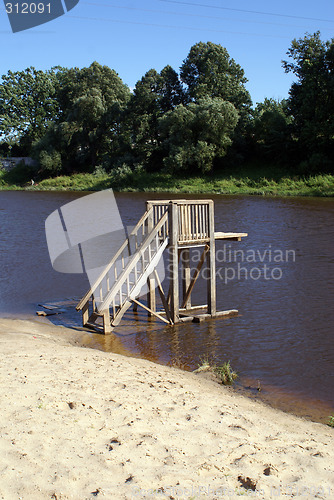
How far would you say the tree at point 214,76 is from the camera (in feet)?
202

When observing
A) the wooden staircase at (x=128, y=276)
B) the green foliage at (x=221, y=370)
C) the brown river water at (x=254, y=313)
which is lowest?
the brown river water at (x=254, y=313)

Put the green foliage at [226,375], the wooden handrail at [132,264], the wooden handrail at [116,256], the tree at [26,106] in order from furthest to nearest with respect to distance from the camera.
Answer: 1. the tree at [26,106]
2. the wooden handrail at [116,256]
3. the wooden handrail at [132,264]
4. the green foliage at [226,375]

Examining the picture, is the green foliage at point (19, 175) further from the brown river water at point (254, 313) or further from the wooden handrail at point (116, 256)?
the wooden handrail at point (116, 256)

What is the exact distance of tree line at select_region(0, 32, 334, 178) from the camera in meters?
52.2

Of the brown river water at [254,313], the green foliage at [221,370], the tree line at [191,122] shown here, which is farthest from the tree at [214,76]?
the green foliage at [221,370]

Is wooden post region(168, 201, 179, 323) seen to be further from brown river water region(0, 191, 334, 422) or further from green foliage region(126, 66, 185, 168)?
green foliage region(126, 66, 185, 168)

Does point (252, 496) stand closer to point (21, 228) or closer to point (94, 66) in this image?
point (21, 228)

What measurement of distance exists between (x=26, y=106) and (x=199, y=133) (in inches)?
1721

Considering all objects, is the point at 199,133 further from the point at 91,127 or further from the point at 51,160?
the point at 51,160

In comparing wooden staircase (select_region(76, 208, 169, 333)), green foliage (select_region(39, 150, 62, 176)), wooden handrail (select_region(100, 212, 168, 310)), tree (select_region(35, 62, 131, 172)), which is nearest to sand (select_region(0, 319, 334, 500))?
wooden handrail (select_region(100, 212, 168, 310))

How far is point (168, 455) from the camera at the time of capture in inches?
214

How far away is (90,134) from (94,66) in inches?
548

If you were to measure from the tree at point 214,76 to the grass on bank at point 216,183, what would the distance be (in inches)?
427

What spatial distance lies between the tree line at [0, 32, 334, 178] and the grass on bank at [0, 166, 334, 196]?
161cm
